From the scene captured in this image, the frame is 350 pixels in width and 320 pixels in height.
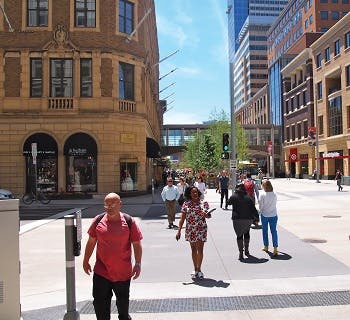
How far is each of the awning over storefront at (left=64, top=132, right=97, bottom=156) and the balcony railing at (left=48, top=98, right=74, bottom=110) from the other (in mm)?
1847

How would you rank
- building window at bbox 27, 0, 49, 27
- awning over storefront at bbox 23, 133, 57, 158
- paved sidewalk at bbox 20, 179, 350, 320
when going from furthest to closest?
building window at bbox 27, 0, 49, 27
awning over storefront at bbox 23, 133, 57, 158
paved sidewalk at bbox 20, 179, 350, 320

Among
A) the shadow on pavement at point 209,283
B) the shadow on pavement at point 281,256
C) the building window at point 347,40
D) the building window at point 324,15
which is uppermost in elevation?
the building window at point 324,15

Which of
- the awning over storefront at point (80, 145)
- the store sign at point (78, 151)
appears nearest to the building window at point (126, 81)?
the awning over storefront at point (80, 145)

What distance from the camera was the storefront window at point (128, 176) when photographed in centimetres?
3136

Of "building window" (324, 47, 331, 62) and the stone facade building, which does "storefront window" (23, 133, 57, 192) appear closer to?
the stone facade building

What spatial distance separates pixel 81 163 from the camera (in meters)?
30.6

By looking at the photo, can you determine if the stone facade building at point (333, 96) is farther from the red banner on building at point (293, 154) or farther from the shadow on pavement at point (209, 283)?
the shadow on pavement at point (209, 283)

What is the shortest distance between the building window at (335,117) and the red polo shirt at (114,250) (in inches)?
2317

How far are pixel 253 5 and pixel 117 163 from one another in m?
171

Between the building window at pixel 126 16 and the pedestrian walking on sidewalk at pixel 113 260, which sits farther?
the building window at pixel 126 16

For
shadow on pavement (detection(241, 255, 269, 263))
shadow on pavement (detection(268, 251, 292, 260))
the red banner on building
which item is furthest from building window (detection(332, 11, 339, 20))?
shadow on pavement (detection(241, 255, 269, 263))

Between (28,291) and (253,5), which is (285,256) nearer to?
(28,291)

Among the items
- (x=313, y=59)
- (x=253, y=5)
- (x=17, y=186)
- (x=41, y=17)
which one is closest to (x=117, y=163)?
(x=17, y=186)

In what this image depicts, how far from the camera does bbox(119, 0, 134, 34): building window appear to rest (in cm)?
3203
